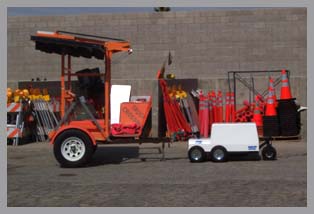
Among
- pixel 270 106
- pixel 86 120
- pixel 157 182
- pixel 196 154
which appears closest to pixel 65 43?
pixel 86 120

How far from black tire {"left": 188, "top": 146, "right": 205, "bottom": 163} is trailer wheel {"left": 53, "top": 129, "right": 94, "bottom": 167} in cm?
230

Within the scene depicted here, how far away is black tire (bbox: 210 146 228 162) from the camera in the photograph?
12.3 metres

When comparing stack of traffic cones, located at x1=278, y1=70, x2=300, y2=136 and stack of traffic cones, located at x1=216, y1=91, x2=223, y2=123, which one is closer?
stack of traffic cones, located at x1=278, y1=70, x2=300, y2=136

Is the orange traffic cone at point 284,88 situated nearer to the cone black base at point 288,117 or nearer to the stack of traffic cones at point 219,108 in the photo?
the cone black base at point 288,117

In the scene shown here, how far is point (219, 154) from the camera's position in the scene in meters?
12.4

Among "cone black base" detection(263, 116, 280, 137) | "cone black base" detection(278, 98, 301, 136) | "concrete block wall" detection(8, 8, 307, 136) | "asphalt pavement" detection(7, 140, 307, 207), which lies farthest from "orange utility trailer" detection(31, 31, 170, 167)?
"concrete block wall" detection(8, 8, 307, 136)

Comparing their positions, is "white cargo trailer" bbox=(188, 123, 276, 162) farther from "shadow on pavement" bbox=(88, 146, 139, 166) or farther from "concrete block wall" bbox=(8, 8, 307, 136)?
"concrete block wall" bbox=(8, 8, 307, 136)

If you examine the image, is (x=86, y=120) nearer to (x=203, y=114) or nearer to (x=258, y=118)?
(x=203, y=114)

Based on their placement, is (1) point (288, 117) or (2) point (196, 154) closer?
(2) point (196, 154)

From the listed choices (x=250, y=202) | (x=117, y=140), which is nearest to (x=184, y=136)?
(x=117, y=140)

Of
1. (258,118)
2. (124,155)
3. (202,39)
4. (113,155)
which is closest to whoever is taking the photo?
(124,155)

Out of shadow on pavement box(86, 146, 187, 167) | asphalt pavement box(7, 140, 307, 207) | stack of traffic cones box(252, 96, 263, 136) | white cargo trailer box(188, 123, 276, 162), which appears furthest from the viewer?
stack of traffic cones box(252, 96, 263, 136)

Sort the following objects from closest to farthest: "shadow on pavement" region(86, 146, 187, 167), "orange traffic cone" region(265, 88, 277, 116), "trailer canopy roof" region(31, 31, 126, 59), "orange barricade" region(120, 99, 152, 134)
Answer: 1. "trailer canopy roof" region(31, 31, 126, 59)
2. "orange barricade" region(120, 99, 152, 134)
3. "shadow on pavement" region(86, 146, 187, 167)
4. "orange traffic cone" region(265, 88, 277, 116)

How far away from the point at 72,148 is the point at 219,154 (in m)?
3.38
